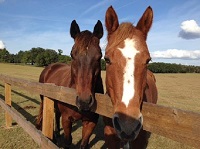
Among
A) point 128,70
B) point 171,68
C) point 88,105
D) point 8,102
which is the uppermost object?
point 128,70

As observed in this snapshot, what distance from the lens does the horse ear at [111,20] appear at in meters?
2.49

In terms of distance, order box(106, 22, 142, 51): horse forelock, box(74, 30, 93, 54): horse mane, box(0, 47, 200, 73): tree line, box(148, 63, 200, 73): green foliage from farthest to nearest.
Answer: box(0, 47, 200, 73): tree line
box(148, 63, 200, 73): green foliage
box(74, 30, 93, 54): horse mane
box(106, 22, 142, 51): horse forelock

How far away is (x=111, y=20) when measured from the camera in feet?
8.32

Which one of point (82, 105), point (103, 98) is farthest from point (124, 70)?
point (82, 105)

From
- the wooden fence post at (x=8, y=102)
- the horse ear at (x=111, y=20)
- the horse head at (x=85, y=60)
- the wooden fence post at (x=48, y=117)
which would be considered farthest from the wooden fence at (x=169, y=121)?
the wooden fence post at (x=8, y=102)

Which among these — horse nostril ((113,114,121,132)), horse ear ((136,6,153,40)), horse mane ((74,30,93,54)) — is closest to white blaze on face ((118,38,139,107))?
horse nostril ((113,114,121,132))

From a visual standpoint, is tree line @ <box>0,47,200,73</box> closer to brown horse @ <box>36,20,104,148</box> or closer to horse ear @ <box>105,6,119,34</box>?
brown horse @ <box>36,20,104,148</box>

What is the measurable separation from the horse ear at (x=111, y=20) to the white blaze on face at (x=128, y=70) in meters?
0.44

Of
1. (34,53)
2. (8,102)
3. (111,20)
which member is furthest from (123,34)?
(34,53)

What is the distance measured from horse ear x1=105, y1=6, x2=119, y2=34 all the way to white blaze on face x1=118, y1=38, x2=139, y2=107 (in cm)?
44

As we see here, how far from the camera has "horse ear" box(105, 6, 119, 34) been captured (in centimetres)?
249

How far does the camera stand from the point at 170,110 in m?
1.65

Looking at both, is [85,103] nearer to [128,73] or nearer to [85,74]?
[85,74]

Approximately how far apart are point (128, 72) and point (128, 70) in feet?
0.06
